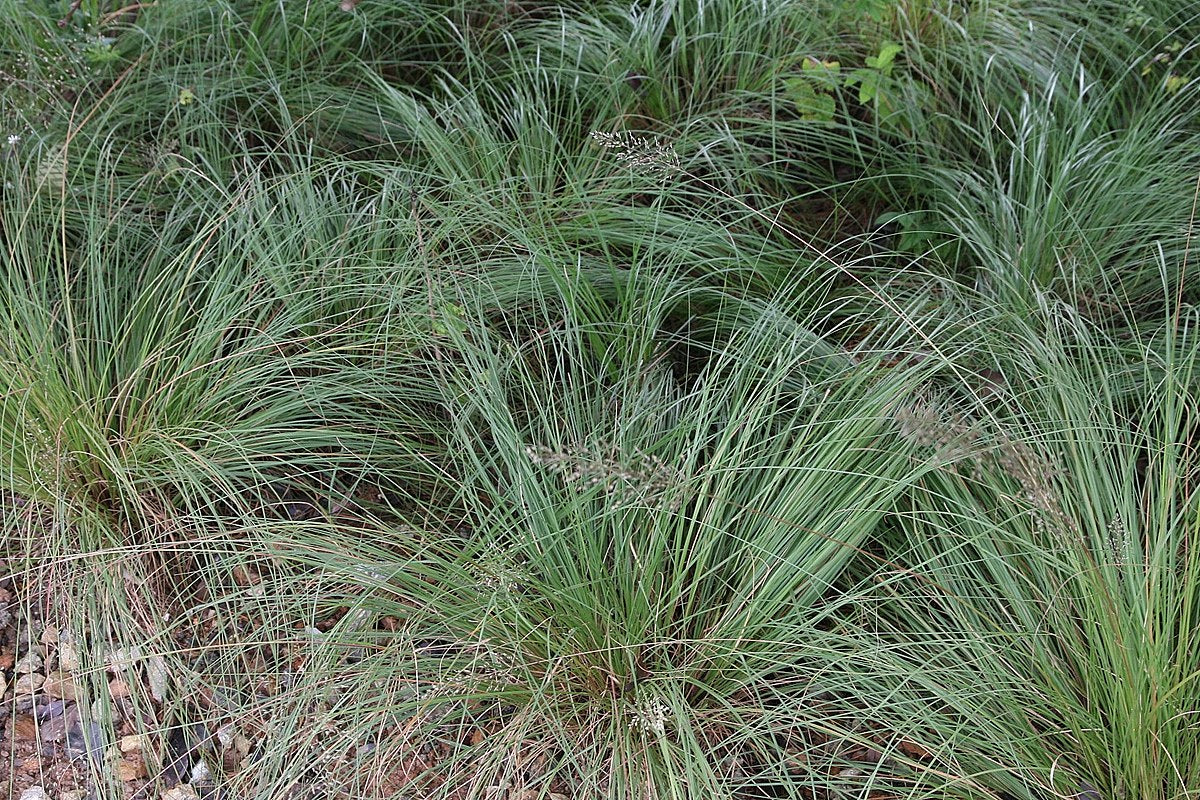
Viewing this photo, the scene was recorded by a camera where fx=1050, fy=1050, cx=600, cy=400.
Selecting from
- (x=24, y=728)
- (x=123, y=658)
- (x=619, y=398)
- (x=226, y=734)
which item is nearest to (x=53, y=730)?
(x=24, y=728)

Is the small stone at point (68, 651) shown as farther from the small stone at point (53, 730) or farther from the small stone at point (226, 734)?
the small stone at point (226, 734)

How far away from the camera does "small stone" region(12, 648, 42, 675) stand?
2341 millimetres

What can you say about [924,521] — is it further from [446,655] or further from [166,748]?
[166,748]

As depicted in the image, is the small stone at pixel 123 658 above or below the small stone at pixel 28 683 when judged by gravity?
above

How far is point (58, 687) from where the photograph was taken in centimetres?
233

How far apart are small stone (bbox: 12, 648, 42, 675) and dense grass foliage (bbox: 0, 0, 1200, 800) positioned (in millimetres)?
176

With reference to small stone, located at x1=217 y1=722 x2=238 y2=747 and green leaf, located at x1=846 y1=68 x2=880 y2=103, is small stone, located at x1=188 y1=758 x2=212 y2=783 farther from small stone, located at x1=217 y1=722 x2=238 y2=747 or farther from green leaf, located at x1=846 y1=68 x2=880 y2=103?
green leaf, located at x1=846 y1=68 x2=880 y2=103

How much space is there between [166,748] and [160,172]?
1709mm

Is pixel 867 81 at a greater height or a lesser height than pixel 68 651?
greater

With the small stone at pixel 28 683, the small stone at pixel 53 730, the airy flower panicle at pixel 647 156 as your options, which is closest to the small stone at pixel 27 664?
the small stone at pixel 28 683

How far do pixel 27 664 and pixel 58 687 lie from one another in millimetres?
100

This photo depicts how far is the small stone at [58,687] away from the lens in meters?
2.26

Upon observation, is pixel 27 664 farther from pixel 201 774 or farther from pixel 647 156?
pixel 647 156

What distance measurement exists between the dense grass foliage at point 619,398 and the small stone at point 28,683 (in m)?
0.16
